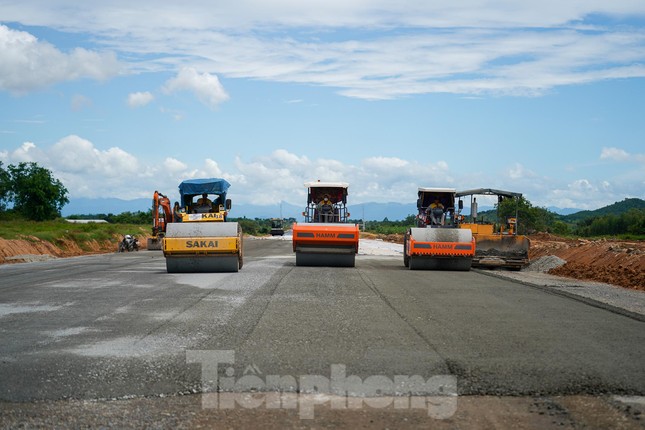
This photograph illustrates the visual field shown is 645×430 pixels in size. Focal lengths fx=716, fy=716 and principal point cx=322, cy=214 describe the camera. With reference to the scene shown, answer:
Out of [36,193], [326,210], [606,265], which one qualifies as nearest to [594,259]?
[606,265]

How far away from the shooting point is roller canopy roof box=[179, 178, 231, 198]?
23.3 m

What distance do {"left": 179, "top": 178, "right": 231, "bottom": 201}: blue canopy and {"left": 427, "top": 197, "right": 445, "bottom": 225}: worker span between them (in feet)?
26.0

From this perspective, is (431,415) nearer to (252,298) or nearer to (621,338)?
(621,338)

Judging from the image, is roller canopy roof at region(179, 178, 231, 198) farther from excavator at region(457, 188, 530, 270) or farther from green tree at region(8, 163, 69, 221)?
green tree at region(8, 163, 69, 221)

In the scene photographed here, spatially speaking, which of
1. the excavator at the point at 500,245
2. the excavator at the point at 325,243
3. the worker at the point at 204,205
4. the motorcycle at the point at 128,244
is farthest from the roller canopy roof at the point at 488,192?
the motorcycle at the point at 128,244

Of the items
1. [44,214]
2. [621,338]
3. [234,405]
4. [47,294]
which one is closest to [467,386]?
[234,405]

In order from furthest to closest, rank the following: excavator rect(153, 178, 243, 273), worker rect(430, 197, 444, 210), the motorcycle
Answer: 1. the motorcycle
2. worker rect(430, 197, 444, 210)
3. excavator rect(153, 178, 243, 273)

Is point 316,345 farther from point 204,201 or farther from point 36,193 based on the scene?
point 36,193

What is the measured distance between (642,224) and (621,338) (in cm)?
5588

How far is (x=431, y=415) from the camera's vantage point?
6.10m

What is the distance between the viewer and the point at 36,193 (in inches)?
3816

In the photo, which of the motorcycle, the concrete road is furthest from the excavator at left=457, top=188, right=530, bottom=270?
the motorcycle

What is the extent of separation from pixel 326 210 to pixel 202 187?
5148 millimetres

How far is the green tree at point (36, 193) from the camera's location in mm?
96750
